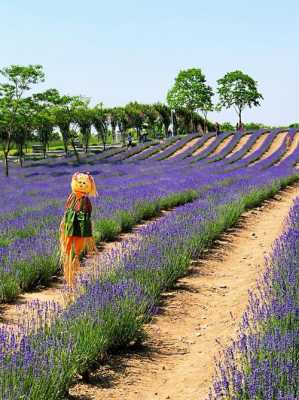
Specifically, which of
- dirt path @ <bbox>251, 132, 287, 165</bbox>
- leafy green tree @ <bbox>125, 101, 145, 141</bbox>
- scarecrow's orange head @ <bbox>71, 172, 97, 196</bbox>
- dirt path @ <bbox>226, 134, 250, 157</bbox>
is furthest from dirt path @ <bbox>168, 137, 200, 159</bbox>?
scarecrow's orange head @ <bbox>71, 172, 97, 196</bbox>

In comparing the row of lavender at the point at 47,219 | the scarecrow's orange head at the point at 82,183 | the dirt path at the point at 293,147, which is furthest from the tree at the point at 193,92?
the scarecrow's orange head at the point at 82,183

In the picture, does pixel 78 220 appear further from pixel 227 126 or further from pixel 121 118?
pixel 227 126

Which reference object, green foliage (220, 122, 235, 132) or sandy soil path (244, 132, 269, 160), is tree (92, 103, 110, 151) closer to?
sandy soil path (244, 132, 269, 160)

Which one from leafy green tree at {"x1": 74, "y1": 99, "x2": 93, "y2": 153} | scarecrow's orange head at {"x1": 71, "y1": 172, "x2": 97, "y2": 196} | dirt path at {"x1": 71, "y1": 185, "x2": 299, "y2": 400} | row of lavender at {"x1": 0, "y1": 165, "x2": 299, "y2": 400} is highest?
leafy green tree at {"x1": 74, "y1": 99, "x2": 93, "y2": 153}

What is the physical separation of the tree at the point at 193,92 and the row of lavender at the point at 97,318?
5256 cm

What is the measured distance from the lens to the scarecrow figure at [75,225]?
582cm

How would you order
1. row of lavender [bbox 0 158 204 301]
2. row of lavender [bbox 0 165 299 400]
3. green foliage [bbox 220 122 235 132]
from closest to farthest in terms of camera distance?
row of lavender [bbox 0 165 299 400] < row of lavender [bbox 0 158 204 301] < green foliage [bbox 220 122 235 132]

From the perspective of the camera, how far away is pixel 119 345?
4.52m

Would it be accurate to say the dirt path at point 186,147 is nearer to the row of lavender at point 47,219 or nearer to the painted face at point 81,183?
the row of lavender at point 47,219

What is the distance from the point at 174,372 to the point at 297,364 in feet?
4.47

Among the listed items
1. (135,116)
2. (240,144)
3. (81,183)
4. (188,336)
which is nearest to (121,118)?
(135,116)

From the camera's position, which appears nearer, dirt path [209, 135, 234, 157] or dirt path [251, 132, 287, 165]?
dirt path [251, 132, 287, 165]

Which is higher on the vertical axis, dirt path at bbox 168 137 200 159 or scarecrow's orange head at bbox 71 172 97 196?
dirt path at bbox 168 137 200 159

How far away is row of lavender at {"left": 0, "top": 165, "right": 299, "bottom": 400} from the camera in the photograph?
311 cm
